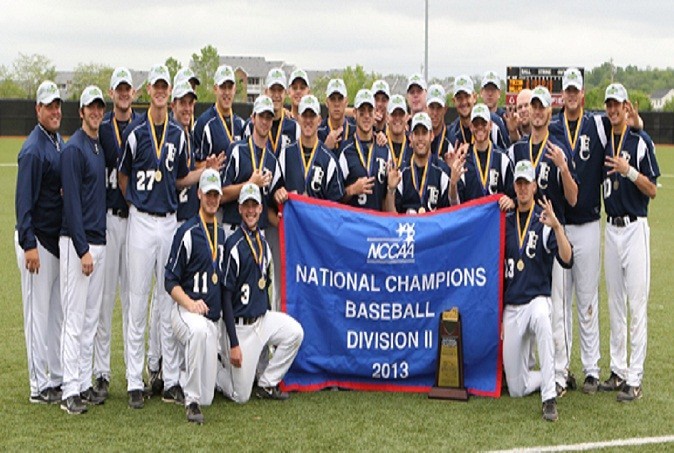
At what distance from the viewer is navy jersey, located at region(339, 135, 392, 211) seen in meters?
8.66

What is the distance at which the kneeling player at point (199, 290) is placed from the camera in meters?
7.55

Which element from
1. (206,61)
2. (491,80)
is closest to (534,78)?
(491,80)

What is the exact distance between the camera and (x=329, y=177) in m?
8.50

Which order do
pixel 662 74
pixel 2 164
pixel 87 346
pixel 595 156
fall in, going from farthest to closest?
1. pixel 662 74
2. pixel 2 164
3. pixel 595 156
4. pixel 87 346

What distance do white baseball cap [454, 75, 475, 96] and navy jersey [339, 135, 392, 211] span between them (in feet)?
3.59

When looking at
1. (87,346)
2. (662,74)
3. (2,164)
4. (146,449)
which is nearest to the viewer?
(146,449)

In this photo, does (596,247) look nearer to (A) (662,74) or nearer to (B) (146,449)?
(B) (146,449)

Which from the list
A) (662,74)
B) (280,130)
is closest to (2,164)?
(280,130)


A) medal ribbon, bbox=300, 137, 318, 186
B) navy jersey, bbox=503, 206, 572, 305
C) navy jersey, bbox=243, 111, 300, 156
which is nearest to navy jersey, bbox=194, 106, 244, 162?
navy jersey, bbox=243, 111, 300, 156

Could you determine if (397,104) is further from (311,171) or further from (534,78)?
(534,78)

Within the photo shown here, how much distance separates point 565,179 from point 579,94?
0.86m

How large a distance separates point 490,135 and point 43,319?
4.22 m

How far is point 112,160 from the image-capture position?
7914mm

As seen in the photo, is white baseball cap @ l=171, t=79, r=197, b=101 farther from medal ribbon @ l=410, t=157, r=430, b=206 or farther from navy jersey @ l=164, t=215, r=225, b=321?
medal ribbon @ l=410, t=157, r=430, b=206
